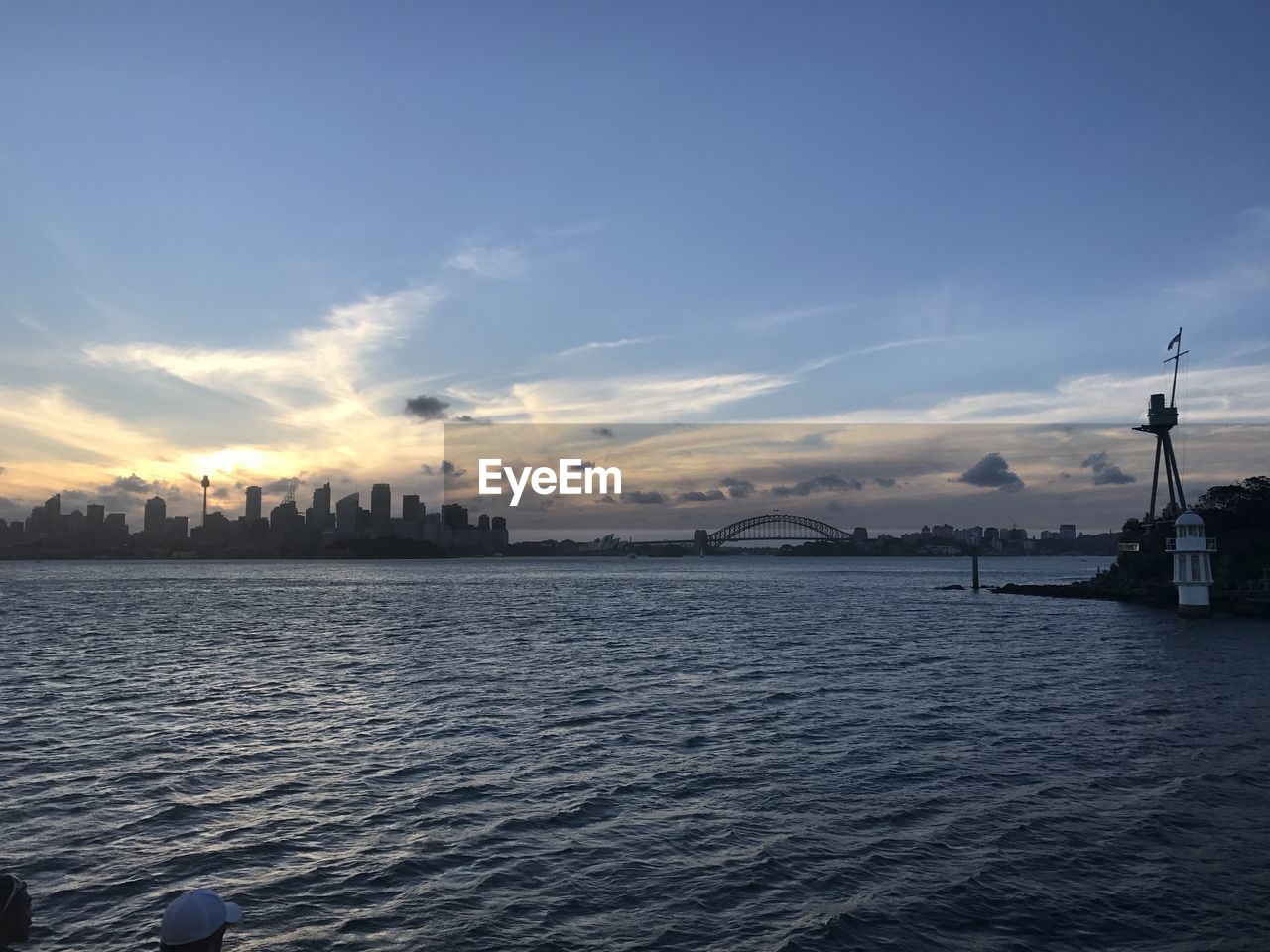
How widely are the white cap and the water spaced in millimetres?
6902

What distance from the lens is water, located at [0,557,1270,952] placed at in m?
13.5

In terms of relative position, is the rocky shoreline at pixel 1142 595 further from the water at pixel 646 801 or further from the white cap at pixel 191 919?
the white cap at pixel 191 919

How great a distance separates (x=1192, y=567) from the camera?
74000 mm

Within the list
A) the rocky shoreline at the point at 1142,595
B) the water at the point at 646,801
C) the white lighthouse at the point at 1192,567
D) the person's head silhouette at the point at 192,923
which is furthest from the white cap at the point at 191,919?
the rocky shoreline at the point at 1142,595

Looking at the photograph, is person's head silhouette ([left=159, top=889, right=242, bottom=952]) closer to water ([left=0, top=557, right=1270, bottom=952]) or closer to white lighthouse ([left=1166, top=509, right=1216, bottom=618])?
water ([left=0, top=557, right=1270, bottom=952])

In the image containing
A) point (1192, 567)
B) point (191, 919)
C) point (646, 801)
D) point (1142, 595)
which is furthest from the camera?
point (1142, 595)

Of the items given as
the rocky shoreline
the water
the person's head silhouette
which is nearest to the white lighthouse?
the rocky shoreline

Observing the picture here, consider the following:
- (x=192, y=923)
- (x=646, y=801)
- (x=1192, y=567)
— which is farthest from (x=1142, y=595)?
(x=192, y=923)

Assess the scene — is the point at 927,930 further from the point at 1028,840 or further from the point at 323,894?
the point at 323,894

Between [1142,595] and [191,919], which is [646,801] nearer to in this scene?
[191,919]

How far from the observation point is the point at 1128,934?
13.0 metres

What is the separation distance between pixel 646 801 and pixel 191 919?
14.3 metres

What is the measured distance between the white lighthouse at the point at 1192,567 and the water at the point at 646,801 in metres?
29.2

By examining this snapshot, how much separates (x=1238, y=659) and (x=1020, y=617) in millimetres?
34936
